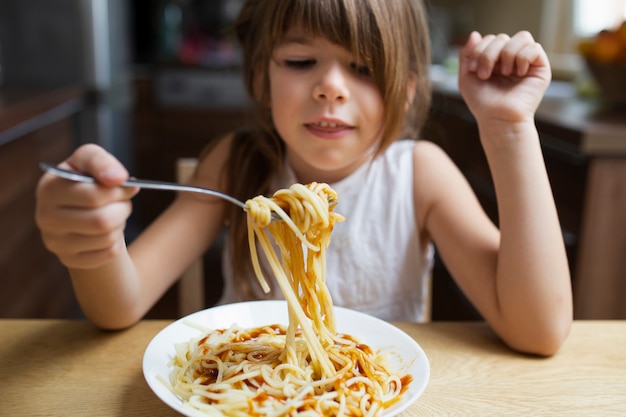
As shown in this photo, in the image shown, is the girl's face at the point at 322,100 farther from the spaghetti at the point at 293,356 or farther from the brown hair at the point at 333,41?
the spaghetti at the point at 293,356

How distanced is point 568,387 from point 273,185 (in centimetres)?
75

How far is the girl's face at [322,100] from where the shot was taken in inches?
42.4

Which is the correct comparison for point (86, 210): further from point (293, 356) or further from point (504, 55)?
point (504, 55)

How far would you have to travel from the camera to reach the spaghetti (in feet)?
2.22

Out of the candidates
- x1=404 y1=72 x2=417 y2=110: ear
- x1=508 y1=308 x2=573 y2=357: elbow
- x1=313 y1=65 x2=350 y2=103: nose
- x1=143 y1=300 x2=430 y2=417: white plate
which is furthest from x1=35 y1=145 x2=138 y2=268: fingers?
x1=404 y1=72 x2=417 y2=110: ear

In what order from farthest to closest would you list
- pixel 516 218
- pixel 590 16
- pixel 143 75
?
pixel 143 75
pixel 590 16
pixel 516 218

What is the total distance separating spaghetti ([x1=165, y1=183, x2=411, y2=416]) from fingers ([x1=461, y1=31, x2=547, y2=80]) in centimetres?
41

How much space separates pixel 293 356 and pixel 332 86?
1.61 feet

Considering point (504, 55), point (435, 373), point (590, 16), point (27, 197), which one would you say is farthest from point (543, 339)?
point (590, 16)

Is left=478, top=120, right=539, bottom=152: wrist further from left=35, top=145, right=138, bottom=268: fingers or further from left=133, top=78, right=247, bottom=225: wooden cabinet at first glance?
left=133, top=78, right=247, bottom=225: wooden cabinet

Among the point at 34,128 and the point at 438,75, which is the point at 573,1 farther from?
the point at 34,128

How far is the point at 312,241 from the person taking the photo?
826 mm

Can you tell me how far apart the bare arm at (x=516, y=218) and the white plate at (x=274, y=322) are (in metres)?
0.22

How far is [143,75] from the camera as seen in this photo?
3891 mm
